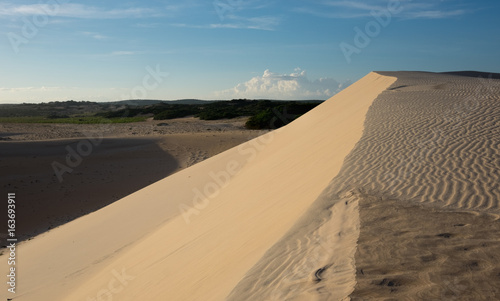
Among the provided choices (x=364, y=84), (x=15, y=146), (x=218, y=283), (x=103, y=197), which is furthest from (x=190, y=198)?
(x=15, y=146)

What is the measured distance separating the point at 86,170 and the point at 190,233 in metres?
12.0

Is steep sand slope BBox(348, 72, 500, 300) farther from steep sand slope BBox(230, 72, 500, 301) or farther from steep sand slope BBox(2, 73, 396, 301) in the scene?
steep sand slope BBox(2, 73, 396, 301)

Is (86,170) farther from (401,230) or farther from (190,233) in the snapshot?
(401,230)

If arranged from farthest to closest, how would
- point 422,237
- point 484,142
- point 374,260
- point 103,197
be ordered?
1. point 103,197
2. point 484,142
3. point 422,237
4. point 374,260

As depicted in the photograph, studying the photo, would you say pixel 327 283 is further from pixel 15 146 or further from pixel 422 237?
pixel 15 146

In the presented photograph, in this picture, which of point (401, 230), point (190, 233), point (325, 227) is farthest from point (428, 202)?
point (190, 233)

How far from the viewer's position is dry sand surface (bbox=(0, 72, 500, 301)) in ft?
11.0

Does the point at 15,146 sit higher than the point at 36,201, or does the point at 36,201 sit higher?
the point at 15,146

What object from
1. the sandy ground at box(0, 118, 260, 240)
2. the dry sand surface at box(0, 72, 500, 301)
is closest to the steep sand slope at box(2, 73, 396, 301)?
the dry sand surface at box(0, 72, 500, 301)

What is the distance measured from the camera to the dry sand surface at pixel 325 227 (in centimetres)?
335

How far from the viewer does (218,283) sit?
4.07m

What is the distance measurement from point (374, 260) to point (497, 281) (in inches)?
34.1

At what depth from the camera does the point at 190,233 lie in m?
6.98

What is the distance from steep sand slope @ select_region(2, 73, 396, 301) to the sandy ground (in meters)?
2.34
